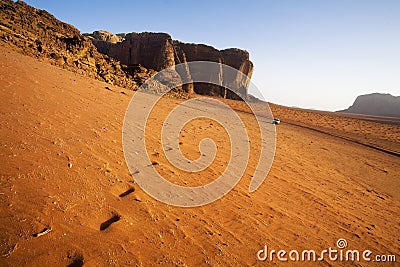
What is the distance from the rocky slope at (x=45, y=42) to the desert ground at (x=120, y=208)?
8806mm

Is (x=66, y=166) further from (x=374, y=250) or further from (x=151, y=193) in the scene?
(x=374, y=250)

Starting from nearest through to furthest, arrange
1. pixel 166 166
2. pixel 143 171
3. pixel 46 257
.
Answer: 1. pixel 46 257
2. pixel 143 171
3. pixel 166 166

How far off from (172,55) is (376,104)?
15834cm

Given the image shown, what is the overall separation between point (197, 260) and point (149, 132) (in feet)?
15.6

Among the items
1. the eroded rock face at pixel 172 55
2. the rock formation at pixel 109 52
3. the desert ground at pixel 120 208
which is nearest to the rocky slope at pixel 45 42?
the rock formation at pixel 109 52

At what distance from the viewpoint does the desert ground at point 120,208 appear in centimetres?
263

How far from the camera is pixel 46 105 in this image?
19.4 ft

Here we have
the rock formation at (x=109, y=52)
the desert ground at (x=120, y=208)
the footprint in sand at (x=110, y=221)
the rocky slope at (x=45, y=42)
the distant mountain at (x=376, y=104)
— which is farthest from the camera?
the distant mountain at (x=376, y=104)

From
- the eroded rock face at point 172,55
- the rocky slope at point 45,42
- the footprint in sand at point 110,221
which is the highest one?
the eroded rock face at point 172,55

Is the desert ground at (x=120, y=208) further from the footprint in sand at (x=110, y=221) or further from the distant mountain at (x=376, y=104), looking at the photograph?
the distant mountain at (x=376, y=104)

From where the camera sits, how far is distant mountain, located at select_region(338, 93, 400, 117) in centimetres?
13138

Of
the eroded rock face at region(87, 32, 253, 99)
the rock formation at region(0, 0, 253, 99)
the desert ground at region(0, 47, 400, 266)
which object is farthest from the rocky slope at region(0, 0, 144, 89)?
the eroded rock face at region(87, 32, 253, 99)

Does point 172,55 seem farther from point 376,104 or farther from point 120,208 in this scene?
point 376,104

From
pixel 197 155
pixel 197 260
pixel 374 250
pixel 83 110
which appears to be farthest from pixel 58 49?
A: pixel 374 250
